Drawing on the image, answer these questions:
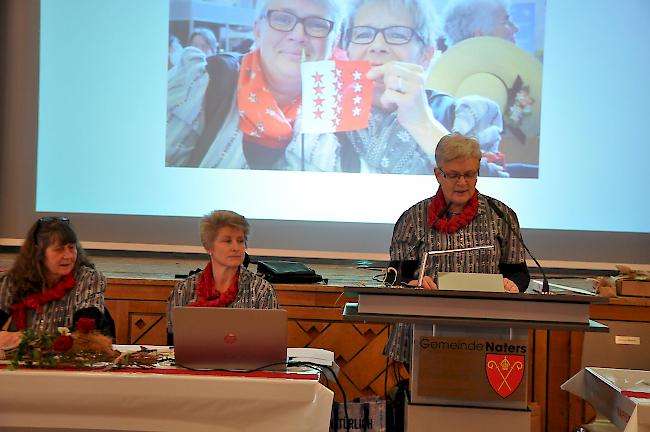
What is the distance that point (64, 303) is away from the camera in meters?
2.91

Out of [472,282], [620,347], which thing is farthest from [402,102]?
[472,282]

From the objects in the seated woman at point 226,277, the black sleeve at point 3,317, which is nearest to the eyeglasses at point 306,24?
the seated woman at point 226,277

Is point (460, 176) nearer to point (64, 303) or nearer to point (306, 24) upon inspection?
point (64, 303)

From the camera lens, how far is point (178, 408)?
2.22m

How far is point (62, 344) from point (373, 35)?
3.21 meters

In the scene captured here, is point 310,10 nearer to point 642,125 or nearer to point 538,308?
point 642,125

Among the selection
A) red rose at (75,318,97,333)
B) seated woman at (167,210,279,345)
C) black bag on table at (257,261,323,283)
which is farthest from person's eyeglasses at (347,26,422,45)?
red rose at (75,318,97,333)

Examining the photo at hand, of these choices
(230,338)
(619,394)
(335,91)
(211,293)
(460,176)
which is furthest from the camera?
(335,91)

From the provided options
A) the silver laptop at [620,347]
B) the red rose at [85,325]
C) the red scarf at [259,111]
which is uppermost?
the red scarf at [259,111]

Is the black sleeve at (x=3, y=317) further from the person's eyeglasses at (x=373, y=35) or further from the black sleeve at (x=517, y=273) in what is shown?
the person's eyeglasses at (x=373, y=35)

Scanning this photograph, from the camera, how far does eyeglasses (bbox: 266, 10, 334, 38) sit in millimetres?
4988

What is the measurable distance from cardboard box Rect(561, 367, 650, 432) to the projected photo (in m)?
2.29

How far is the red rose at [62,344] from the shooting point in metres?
2.32

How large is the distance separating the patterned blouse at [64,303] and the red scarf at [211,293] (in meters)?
0.34
